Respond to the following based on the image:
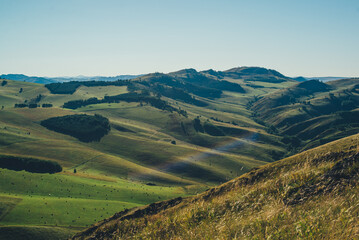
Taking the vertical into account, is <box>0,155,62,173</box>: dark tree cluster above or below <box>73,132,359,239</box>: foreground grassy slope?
below

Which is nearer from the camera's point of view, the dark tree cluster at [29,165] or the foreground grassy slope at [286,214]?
the foreground grassy slope at [286,214]

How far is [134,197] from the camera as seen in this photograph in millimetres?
145875

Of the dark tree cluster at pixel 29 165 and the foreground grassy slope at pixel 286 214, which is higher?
the foreground grassy slope at pixel 286 214

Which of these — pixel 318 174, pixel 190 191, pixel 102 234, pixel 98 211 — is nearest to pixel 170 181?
pixel 190 191

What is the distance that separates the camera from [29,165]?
175375mm

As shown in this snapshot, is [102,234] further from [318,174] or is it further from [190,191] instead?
[190,191]

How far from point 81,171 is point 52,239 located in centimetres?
10955

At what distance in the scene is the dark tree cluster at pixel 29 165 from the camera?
560ft

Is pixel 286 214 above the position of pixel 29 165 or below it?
above

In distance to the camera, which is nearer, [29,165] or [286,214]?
[286,214]

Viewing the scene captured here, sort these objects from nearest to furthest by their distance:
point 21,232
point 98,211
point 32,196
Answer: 1. point 21,232
2. point 98,211
3. point 32,196

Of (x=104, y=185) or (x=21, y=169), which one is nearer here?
(x=104, y=185)

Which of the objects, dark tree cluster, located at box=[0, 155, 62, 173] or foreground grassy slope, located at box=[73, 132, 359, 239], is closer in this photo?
foreground grassy slope, located at box=[73, 132, 359, 239]

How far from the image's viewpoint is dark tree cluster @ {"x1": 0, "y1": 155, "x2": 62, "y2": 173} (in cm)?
17062
